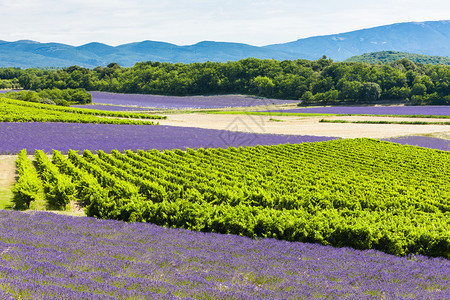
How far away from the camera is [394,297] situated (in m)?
7.31

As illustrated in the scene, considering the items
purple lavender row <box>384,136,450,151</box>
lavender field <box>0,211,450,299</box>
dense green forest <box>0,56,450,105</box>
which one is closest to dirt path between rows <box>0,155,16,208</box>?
lavender field <box>0,211,450,299</box>

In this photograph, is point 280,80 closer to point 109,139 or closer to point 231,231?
point 109,139

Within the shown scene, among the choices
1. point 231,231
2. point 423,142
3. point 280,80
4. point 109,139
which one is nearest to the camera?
point 231,231

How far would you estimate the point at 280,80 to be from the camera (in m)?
108

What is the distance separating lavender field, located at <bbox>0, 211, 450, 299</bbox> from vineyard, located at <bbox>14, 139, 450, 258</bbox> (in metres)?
0.76

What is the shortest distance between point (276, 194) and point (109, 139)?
2016cm

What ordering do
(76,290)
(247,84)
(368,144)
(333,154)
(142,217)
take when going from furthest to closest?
(247,84) < (368,144) < (333,154) < (142,217) < (76,290)

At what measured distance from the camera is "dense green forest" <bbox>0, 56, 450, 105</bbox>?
88750mm

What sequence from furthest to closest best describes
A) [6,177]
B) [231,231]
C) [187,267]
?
[6,177], [231,231], [187,267]

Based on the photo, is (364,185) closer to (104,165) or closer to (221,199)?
(221,199)

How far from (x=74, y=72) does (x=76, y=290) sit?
143m

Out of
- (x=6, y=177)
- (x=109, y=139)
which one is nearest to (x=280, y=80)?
(x=109, y=139)

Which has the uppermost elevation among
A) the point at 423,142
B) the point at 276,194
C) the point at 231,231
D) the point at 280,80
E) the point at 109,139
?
the point at 280,80

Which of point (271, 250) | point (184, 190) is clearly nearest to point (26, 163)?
point (184, 190)
